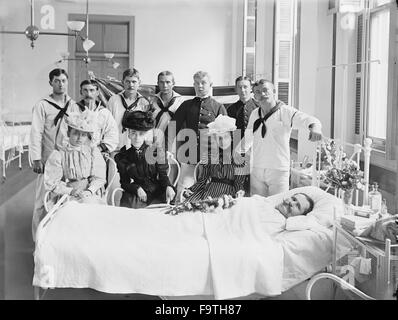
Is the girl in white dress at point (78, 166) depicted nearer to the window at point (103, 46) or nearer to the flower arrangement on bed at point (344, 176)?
the window at point (103, 46)

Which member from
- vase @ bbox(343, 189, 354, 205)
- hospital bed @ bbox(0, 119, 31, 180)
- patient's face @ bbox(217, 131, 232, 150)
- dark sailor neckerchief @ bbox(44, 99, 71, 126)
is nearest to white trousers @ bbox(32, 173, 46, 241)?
hospital bed @ bbox(0, 119, 31, 180)

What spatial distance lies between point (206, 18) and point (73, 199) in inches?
38.8

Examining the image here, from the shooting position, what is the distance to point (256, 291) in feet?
7.33

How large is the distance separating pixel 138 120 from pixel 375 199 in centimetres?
110

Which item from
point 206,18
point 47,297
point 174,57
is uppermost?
point 206,18

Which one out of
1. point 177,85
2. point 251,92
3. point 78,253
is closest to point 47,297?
point 78,253

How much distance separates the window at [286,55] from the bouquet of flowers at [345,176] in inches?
14.1

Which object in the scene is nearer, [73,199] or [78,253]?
[78,253]

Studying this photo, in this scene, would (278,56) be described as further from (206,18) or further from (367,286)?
(367,286)

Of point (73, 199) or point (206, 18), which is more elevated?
point (206, 18)

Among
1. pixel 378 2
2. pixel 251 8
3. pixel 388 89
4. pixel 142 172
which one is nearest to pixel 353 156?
pixel 388 89

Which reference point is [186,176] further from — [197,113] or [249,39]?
[249,39]

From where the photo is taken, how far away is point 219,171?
7.91 ft

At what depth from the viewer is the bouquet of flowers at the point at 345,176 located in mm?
2395
